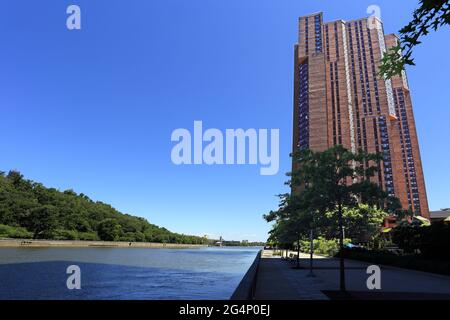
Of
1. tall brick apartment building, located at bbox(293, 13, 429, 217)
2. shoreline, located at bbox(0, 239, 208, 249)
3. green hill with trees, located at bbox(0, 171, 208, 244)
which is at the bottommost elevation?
shoreline, located at bbox(0, 239, 208, 249)

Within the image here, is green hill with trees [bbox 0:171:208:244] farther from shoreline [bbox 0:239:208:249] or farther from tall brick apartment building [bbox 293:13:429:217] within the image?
tall brick apartment building [bbox 293:13:429:217]

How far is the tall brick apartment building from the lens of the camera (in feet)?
415

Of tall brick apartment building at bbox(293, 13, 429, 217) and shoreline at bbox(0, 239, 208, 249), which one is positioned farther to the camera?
tall brick apartment building at bbox(293, 13, 429, 217)

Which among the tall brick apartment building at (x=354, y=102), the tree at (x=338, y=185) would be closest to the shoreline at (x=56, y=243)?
the tall brick apartment building at (x=354, y=102)

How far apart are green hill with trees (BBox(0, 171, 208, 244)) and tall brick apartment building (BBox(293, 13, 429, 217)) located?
8185 centimetres

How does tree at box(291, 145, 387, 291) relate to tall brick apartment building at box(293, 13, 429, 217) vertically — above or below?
below

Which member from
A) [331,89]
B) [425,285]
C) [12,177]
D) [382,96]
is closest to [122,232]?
[12,177]

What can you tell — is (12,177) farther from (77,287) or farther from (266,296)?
(266,296)

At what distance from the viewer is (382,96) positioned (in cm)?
13412

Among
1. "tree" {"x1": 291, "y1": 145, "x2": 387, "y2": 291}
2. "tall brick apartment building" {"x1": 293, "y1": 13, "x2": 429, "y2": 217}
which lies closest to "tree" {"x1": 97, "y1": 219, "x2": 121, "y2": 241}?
"tall brick apartment building" {"x1": 293, "y1": 13, "x2": 429, "y2": 217}

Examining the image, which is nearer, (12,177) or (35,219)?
(35,219)

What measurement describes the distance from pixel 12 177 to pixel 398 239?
419ft

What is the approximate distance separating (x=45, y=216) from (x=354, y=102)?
119 meters

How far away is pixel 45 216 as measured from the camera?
100875 millimetres
